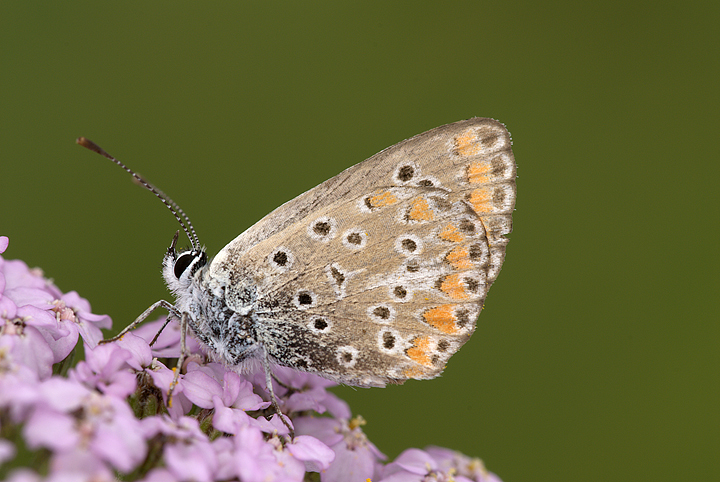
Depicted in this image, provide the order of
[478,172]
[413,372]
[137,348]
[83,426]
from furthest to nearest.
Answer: [478,172], [413,372], [137,348], [83,426]

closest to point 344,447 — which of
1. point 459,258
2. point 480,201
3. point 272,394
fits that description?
point 272,394

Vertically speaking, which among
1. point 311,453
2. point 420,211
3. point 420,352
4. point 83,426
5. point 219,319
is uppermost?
point 420,211

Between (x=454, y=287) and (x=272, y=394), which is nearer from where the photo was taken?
(x=272, y=394)

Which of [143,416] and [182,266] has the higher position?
[182,266]

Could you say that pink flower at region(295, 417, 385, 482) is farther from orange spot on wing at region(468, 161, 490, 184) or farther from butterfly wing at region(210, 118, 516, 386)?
orange spot on wing at region(468, 161, 490, 184)

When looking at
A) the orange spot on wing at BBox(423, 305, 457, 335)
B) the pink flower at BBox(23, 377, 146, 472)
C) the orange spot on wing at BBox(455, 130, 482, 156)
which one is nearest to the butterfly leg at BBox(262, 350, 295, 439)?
the orange spot on wing at BBox(423, 305, 457, 335)

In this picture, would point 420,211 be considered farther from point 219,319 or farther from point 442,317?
point 219,319

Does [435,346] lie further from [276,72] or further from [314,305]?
[276,72]

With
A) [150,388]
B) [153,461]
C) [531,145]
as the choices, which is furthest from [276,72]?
[153,461]
